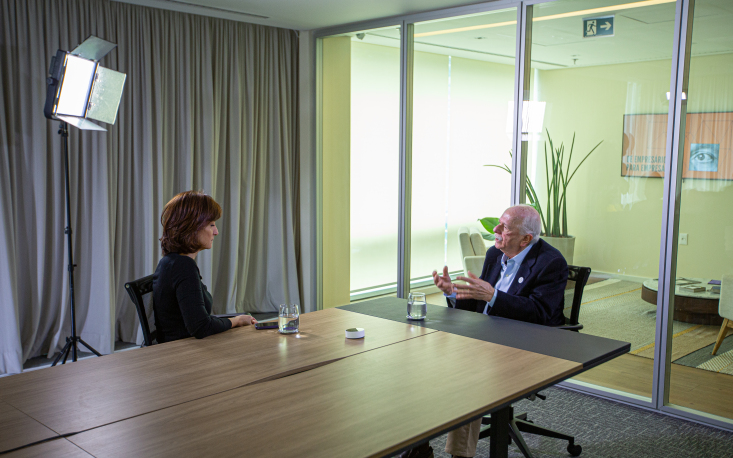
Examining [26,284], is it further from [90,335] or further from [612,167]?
[612,167]

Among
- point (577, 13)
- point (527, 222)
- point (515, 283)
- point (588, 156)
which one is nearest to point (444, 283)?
point (515, 283)

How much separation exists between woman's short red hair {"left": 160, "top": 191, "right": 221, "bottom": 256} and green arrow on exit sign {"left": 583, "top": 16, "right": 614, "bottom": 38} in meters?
2.67

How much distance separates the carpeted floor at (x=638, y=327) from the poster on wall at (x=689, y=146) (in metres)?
0.75

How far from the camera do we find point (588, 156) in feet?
12.9

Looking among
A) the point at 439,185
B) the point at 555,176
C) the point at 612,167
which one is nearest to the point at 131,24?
the point at 439,185

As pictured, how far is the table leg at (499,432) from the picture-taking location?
7.09 ft

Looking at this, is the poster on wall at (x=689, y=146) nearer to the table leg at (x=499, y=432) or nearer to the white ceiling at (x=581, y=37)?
the white ceiling at (x=581, y=37)

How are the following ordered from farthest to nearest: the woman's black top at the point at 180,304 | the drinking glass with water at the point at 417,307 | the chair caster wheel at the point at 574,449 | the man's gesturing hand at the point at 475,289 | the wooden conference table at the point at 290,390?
the chair caster wheel at the point at 574,449
the man's gesturing hand at the point at 475,289
the drinking glass with water at the point at 417,307
the woman's black top at the point at 180,304
the wooden conference table at the point at 290,390

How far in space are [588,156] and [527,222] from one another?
1.08 m

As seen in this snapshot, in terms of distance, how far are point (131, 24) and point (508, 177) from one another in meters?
3.12

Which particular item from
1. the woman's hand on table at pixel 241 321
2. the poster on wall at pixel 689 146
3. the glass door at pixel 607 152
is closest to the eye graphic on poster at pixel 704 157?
the poster on wall at pixel 689 146

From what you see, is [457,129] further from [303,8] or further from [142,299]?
[142,299]

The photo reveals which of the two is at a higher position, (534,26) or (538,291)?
(534,26)

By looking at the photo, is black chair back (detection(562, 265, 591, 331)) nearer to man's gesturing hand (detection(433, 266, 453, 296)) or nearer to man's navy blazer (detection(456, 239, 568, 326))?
man's navy blazer (detection(456, 239, 568, 326))
